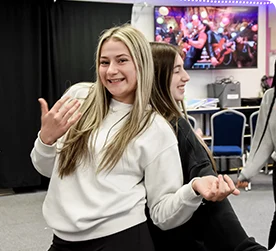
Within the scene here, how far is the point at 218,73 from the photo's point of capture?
6.23 meters

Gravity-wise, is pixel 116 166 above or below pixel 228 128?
above

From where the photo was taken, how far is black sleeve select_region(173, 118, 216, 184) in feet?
4.25

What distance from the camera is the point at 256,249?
3.73 feet

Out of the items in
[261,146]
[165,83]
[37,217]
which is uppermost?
[165,83]

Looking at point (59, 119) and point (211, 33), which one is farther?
point (211, 33)

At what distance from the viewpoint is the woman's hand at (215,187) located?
1.09m

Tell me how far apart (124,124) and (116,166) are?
0.14 m

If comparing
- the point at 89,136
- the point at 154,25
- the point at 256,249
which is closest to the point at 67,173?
the point at 89,136

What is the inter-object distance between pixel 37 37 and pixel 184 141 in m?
4.03

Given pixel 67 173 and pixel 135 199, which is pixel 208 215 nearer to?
pixel 135 199

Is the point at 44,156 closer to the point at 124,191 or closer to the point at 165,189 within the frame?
the point at 124,191

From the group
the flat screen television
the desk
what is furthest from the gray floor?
the flat screen television

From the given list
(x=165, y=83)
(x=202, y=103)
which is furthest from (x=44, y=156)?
(x=202, y=103)

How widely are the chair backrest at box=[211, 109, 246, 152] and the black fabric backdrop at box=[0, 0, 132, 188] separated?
160 cm
